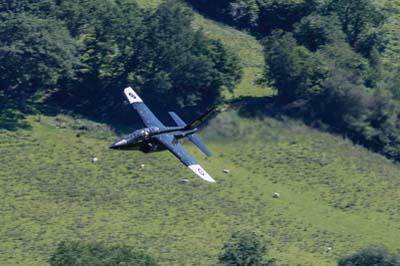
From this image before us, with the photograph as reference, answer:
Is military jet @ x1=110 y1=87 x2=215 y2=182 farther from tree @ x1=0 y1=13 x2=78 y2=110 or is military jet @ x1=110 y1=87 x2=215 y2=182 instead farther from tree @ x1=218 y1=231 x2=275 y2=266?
tree @ x1=0 y1=13 x2=78 y2=110

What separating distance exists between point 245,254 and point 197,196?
15.4 m

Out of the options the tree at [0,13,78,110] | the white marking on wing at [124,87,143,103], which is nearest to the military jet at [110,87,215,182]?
the white marking on wing at [124,87,143,103]

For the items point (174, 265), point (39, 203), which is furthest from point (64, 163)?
point (174, 265)

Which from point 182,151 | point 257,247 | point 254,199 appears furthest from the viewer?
point 254,199

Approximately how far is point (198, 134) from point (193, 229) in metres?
8.38

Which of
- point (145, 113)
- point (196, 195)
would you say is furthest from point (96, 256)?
point (196, 195)

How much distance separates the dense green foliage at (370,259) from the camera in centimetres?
17612

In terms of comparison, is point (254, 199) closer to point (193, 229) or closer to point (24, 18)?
point (193, 229)

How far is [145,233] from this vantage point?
18338 centimetres

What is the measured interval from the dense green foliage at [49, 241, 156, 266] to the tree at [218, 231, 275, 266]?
Answer: 18.5 feet

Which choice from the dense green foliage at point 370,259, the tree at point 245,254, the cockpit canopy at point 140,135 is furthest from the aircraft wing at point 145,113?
the dense green foliage at point 370,259

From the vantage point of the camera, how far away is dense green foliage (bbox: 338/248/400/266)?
176 meters

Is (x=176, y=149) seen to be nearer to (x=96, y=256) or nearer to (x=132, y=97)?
(x=132, y=97)

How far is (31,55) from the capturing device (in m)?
198
